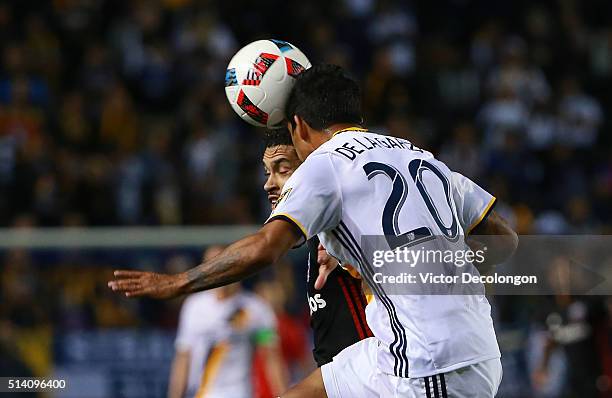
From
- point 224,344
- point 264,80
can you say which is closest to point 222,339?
point 224,344

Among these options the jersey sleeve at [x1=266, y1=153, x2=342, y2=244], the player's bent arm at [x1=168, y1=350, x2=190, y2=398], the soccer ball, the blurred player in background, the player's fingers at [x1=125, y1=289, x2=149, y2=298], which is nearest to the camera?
the player's fingers at [x1=125, y1=289, x2=149, y2=298]

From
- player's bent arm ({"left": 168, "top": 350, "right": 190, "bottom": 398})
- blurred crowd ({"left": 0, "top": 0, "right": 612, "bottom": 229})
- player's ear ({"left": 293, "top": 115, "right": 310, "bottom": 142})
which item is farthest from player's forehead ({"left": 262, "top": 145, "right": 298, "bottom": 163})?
blurred crowd ({"left": 0, "top": 0, "right": 612, "bottom": 229})

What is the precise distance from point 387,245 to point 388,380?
0.60 metres

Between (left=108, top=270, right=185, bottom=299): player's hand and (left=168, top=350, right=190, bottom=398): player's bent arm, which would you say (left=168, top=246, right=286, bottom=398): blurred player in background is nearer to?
(left=168, top=350, right=190, bottom=398): player's bent arm

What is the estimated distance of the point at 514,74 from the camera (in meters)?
15.2

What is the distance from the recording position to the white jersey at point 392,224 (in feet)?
15.4

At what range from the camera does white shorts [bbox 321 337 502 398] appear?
15.4 ft

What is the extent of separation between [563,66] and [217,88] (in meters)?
5.20

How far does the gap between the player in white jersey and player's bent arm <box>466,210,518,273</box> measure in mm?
338

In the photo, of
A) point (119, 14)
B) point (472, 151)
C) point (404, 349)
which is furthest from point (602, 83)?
point (404, 349)

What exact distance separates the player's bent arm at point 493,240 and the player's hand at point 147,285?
1.60 meters

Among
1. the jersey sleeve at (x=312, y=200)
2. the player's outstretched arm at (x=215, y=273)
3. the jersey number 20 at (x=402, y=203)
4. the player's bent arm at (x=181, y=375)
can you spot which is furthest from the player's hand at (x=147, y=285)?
the player's bent arm at (x=181, y=375)

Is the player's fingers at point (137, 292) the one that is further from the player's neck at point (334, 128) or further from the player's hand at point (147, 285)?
the player's neck at point (334, 128)

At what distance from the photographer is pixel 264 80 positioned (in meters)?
5.96
